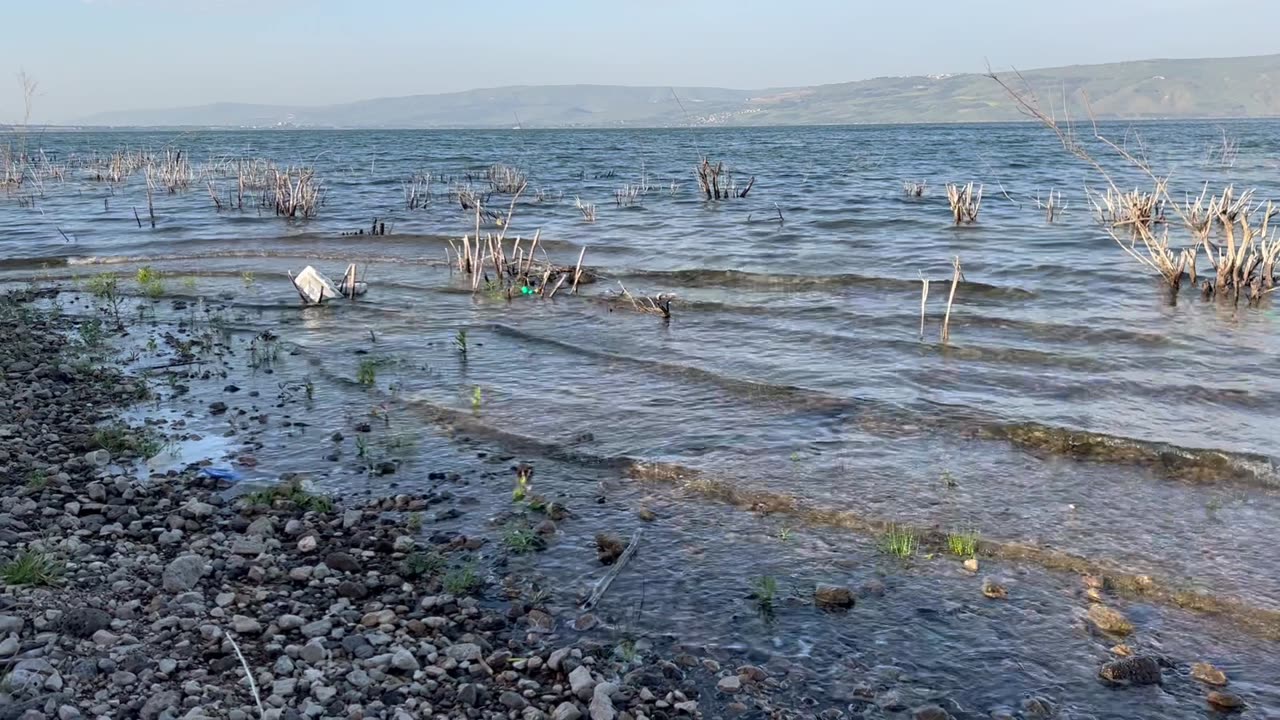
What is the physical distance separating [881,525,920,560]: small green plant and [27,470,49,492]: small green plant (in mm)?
5839

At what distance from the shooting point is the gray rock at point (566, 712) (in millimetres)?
4281

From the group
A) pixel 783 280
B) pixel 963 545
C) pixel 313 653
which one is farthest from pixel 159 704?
pixel 783 280

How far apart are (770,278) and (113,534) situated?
12.2 meters

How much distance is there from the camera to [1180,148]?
56.2m

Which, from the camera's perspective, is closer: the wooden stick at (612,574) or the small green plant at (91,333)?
the wooden stick at (612,574)

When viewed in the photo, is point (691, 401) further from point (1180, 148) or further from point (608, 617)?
point (1180, 148)

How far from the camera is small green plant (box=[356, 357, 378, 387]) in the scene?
33.4 feet

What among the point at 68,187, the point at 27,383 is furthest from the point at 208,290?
the point at 68,187

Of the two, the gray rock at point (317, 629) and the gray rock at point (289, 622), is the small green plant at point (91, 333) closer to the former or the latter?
the gray rock at point (289, 622)

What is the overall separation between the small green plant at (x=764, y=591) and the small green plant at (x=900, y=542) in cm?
91

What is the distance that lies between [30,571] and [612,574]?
323 cm

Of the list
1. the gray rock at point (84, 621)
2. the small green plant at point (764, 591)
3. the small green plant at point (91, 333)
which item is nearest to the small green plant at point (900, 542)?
the small green plant at point (764, 591)

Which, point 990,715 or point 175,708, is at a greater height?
point 175,708

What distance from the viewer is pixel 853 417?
9.02 metres
